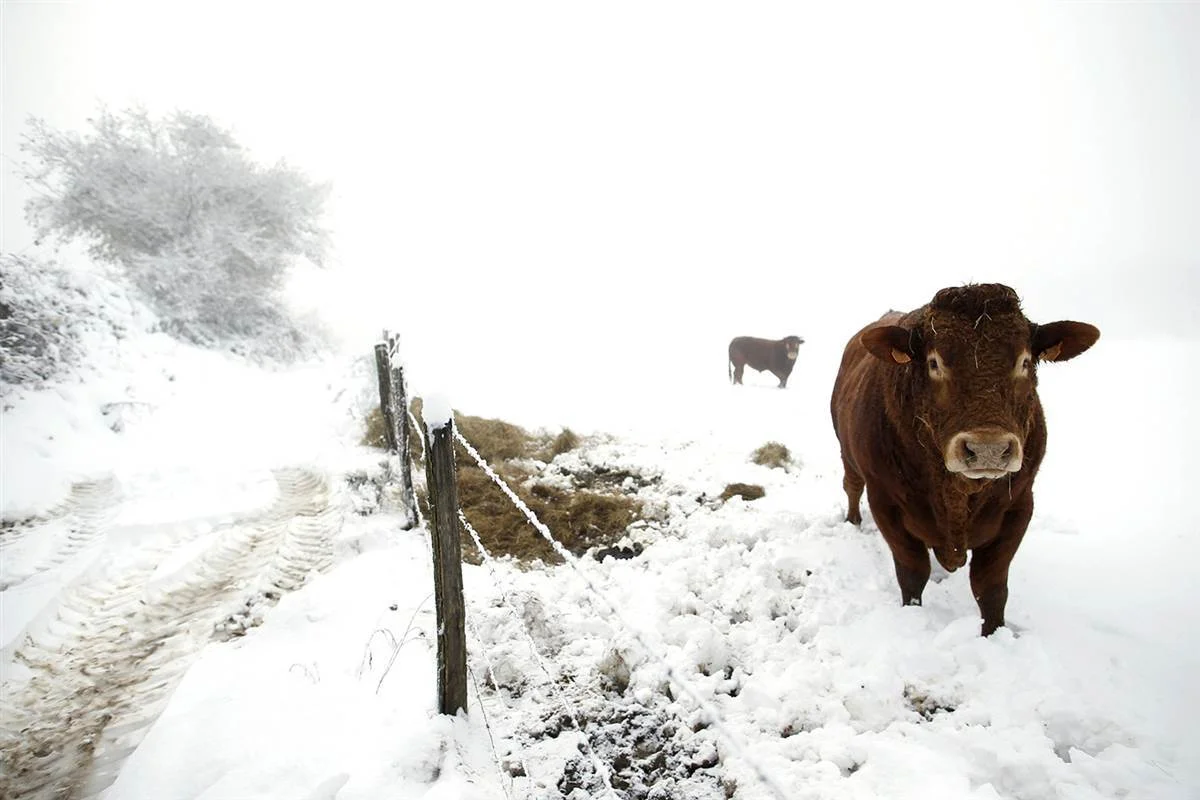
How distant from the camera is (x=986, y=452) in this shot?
2.33 meters

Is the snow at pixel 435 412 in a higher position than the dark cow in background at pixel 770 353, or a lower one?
lower

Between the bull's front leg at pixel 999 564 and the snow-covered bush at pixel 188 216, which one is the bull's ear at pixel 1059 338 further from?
the snow-covered bush at pixel 188 216

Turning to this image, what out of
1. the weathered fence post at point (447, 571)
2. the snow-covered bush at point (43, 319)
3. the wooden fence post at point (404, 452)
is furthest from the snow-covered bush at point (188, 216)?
the weathered fence post at point (447, 571)

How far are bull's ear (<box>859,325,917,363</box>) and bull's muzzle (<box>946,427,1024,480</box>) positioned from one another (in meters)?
0.66

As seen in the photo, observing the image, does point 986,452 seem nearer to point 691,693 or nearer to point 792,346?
point 691,693

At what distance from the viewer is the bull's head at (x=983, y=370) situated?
237 cm

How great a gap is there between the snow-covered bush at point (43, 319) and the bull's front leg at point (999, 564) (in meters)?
10.7

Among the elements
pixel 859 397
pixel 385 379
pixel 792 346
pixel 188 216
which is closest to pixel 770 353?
pixel 792 346

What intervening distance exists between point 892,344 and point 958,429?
65 centimetres

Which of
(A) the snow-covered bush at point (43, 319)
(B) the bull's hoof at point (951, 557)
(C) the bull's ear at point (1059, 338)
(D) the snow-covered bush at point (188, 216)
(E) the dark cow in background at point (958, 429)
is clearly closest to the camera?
(E) the dark cow in background at point (958, 429)

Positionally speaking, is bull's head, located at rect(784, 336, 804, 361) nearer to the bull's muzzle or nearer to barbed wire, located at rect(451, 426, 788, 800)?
the bull's muzzle

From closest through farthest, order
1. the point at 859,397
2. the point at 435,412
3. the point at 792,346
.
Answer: the point at 435,412
the point at 859,397
the point at 792,346

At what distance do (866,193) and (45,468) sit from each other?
6635cm

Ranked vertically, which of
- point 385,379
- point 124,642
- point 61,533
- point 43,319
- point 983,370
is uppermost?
point 43,319
